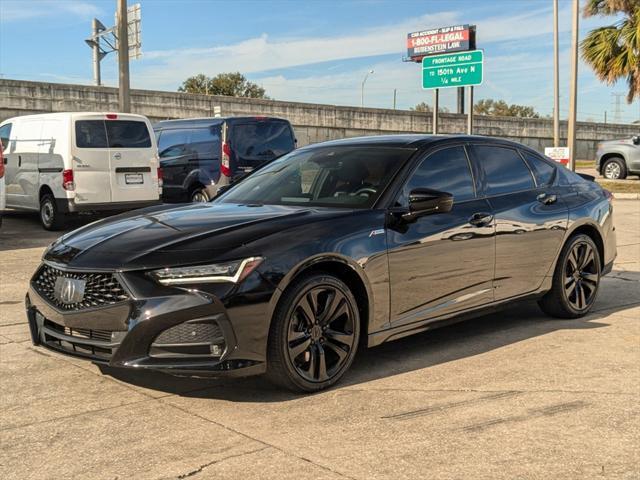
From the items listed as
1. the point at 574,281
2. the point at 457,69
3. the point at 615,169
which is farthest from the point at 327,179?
the point at 457,69

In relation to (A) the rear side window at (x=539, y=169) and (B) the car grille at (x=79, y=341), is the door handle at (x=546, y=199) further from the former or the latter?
(B) the car grille at (x=79, y=341)

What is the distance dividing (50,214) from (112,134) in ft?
5.58

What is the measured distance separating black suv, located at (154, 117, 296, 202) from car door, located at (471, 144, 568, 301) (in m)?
7.67

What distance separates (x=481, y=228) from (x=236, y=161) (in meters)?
8.71

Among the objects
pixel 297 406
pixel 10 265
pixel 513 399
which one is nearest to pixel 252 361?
pixel 297 406

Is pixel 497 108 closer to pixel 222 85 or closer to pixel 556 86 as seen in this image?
pixel 222 85

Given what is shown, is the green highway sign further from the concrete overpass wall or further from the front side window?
the front side window

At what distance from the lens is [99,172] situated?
477 inches

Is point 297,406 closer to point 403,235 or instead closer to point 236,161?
point 403,235

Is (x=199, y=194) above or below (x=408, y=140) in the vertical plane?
below

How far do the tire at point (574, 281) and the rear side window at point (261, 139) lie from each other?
25.9ft

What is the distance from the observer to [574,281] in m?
6.20

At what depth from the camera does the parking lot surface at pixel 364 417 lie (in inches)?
130

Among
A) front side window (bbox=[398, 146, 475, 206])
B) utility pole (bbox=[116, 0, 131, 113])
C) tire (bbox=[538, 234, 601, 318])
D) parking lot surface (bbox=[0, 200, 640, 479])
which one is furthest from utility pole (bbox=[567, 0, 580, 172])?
parking lot surface (bbox=[0, 200, 640, 479])
